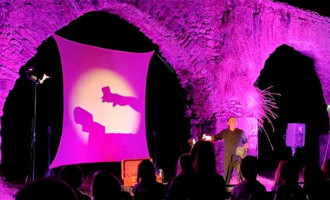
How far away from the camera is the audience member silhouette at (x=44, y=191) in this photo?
1719 millimetres

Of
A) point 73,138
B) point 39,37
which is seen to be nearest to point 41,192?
point 39,37

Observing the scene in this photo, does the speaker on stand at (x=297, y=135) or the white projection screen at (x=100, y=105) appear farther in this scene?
the speaker on stand at (x=297, y=135)

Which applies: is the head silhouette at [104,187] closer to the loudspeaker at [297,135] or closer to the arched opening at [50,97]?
the arched opening at [50,97]

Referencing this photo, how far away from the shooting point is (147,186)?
2979 millimetres

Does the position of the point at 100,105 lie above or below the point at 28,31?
below

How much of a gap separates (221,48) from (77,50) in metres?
2.90

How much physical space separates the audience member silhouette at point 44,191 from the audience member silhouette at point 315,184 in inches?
82.1

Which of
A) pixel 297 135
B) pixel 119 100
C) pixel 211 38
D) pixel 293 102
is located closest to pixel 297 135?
pixel 297 135

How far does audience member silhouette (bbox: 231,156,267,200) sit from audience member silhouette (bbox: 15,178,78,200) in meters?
1.65

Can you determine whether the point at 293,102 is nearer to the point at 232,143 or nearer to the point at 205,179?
the point at 232,143

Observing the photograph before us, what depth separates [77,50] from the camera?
6.38 meters

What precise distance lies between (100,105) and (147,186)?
381 centimetres

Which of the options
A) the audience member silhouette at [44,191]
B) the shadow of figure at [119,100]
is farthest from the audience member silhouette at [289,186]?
the shadow of figure at [119,100]

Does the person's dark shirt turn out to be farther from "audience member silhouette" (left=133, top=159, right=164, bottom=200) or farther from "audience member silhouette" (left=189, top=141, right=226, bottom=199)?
"audience member silhouette" (left=189, top=141, right=226, bottom=199)
